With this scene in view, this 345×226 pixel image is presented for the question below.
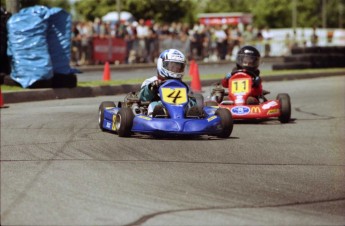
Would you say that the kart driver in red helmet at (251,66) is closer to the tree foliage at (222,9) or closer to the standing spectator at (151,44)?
the standing spectator at (151,44)

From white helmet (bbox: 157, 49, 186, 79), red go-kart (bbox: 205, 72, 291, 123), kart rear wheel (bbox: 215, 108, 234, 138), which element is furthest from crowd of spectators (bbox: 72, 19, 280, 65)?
kart rear wheel (bbox: 215, 108, 234, 138)

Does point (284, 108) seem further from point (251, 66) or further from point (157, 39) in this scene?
point (157, 39)

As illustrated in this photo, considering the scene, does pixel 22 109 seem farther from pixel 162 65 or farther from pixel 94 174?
pixel 94 174

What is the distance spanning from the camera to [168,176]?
755 centimetres

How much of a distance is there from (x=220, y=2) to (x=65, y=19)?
9093cm

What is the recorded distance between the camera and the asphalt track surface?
→ 6.06 metres

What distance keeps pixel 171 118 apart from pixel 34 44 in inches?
284

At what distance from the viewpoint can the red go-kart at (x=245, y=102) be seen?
12.7 meters

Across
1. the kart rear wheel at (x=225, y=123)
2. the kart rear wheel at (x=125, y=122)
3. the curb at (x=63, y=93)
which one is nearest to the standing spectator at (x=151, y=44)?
the curb at (x=63, y=93)

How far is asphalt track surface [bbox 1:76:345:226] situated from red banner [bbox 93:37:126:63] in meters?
18.4

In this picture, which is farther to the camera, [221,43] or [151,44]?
[221,43]

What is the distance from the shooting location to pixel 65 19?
17562 mm

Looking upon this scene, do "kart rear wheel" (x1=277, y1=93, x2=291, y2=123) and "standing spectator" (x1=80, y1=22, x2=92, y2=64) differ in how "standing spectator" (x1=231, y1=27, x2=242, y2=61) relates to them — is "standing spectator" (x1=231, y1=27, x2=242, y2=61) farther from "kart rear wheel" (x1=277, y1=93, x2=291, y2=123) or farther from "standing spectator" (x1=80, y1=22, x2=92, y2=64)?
"kart rear wheel" (x1=277, y1=93, x2=291, y2=123)

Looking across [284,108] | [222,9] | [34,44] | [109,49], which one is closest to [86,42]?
[109,49]
